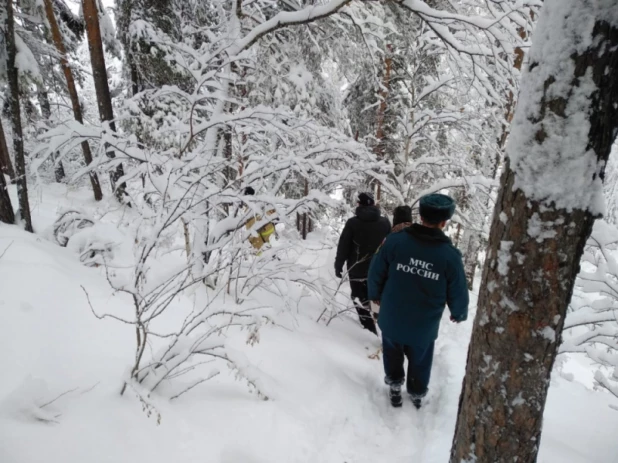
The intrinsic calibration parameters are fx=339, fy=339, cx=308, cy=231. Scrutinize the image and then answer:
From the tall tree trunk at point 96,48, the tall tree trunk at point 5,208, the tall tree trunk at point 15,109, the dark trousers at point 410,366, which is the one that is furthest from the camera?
the tall tree trunk at point 96,48

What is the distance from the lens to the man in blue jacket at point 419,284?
103 inches

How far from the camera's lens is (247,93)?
8.46 meters

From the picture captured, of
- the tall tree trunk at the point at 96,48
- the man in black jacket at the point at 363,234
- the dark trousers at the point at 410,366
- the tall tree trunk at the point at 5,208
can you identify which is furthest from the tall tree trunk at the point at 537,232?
the tall tree trunk at the point at 96,48

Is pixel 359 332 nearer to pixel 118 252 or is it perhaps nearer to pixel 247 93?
pixel 118 252

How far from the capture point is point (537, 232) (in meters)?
1.35

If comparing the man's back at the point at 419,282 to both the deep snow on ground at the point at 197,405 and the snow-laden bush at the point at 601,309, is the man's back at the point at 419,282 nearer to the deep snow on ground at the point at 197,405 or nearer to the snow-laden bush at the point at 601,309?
the deep snow on ground at the point at 197,405

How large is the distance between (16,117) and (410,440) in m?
5.78

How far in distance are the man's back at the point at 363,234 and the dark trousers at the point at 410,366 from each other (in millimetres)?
1467

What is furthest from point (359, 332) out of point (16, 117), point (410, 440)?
point (16, 117)

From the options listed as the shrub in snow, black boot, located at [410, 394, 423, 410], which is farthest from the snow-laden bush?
the shrub in snow

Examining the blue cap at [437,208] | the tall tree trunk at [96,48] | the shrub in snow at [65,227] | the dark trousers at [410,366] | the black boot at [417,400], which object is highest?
the tall tree trunk at [96,48]

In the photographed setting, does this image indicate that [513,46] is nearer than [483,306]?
No

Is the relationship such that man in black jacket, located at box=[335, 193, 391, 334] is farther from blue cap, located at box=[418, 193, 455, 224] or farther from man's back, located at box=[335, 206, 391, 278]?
blue cap, located at box=[418, 193, 455, 224]

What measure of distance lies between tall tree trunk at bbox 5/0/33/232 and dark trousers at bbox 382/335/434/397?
457cm
